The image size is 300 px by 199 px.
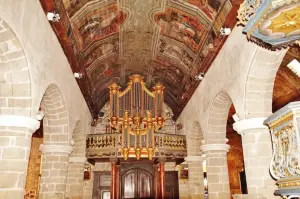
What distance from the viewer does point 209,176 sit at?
9.23 m

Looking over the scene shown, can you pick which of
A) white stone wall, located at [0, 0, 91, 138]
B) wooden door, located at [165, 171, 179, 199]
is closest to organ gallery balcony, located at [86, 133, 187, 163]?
wooden door, located at [165, 171, 179, 199]

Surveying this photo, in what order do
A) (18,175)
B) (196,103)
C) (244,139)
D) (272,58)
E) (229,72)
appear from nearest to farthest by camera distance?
1. (18,175)
2. (272,58)
3. (244,139)
4. (229,72)
5. (196,103)

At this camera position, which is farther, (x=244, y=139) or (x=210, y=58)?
(x=210, y=58)

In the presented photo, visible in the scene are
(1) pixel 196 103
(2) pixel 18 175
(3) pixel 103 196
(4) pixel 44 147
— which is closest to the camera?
(2) pixel 18 175

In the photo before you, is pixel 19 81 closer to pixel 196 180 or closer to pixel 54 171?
pixel 54 171

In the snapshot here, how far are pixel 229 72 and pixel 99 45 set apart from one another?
16.3 ft

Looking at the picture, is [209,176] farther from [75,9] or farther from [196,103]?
[75,9]

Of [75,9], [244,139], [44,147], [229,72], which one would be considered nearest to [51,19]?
[75,9]

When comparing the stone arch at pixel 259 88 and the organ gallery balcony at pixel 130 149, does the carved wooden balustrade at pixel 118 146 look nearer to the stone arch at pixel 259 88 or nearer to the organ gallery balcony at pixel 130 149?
the organ gallery balcony at pixel 130 149

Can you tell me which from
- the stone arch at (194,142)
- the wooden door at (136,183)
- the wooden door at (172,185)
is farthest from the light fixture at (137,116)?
the wooden door at (172,185)

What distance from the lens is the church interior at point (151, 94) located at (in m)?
4.94

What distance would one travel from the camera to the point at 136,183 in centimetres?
1545

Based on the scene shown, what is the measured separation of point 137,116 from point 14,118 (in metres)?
6.97

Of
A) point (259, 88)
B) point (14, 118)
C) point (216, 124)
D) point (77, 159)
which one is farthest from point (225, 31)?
point (77, 159)
